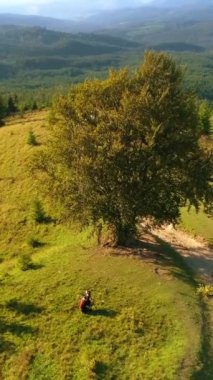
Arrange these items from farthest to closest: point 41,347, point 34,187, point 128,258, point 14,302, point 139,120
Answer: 1. point 34,187
2. point 128,258
3. point 139,120
4. point 14,302
5. point 41,347

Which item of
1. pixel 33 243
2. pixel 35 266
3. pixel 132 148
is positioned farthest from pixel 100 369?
pixel 33 243

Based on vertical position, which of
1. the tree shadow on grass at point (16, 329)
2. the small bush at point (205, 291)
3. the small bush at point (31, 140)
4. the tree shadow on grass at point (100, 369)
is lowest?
the small bush at point (31, 140)

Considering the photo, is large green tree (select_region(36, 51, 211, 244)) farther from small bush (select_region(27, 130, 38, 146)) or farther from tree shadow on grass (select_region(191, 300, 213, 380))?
small bush (select_region(27, 130, 38, 146))

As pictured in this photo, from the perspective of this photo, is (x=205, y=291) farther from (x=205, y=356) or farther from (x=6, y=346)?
(x=6, y=346)

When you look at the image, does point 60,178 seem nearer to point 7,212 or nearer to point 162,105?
point 162,105

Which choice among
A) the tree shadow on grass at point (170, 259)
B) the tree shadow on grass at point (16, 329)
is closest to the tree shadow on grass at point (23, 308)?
the tree shadow on grass at point (16, 329)

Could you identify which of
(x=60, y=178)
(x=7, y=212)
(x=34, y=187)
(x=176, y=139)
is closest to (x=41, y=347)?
(x=60, y=178)

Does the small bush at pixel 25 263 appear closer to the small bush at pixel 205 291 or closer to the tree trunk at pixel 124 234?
the tree trunk at pixel 124 234
